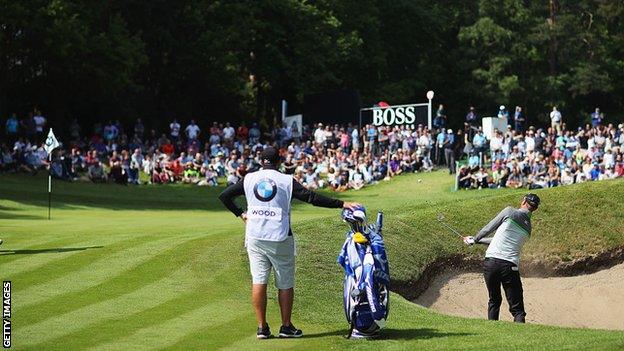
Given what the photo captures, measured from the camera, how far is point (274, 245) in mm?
13688

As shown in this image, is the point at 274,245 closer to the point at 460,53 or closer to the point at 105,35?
the point at 105,35

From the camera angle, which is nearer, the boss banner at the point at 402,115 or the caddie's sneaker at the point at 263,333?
the caddie's sneaker at the point at 263,333

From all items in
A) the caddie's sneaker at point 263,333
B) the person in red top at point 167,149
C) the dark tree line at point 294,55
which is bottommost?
the caddie's sneaker at point 263,333

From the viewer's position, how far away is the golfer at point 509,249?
1705 cm

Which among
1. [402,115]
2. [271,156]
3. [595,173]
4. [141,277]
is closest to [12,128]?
[402,115]

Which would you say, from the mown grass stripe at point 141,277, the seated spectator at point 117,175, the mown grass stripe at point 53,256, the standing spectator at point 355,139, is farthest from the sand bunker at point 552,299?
the standing spectator at point 355,139

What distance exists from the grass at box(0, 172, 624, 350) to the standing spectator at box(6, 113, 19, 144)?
1749 centimetres

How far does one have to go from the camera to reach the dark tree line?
5141cm

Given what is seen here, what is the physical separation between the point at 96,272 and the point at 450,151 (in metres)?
31.4

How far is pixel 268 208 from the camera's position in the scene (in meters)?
13.6

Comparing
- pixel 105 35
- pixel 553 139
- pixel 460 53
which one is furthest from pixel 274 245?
pixel 460 53

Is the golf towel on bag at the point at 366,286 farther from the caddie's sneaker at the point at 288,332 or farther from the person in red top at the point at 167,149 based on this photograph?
the person in red top at the point at 167,149

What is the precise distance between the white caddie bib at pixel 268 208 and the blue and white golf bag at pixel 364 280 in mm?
726

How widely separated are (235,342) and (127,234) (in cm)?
1021
